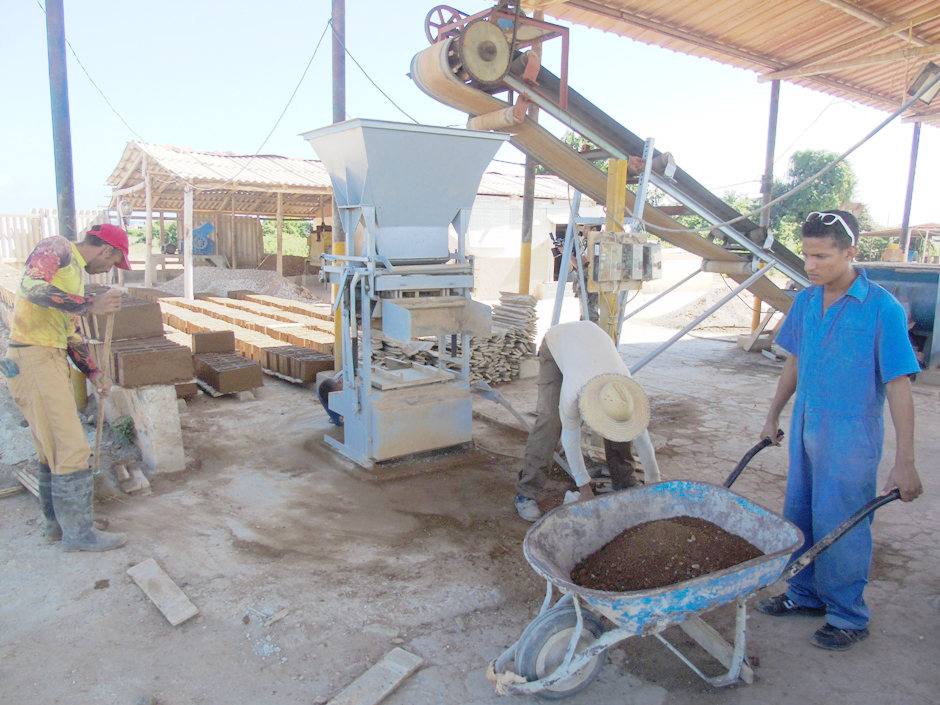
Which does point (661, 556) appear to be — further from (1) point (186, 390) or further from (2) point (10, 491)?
(1) point (186, 390)

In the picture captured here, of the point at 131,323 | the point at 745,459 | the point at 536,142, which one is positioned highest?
the point at 536,142

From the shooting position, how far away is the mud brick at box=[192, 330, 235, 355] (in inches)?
305

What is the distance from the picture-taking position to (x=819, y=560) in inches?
119

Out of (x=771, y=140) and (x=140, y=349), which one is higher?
(x=771, y=140)

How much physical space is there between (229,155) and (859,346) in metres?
16.3

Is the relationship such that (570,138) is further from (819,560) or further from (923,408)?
(819,560)

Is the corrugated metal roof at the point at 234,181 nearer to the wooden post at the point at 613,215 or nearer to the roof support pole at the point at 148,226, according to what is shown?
the roof support pole at the point at 148,226

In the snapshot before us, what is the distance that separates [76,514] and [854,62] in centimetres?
1035

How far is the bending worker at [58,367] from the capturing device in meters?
3.55

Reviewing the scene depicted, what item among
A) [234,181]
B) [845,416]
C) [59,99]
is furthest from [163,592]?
[234,181]

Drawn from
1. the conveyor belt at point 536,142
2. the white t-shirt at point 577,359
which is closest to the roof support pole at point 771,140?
the conveyor belt at point 536,142

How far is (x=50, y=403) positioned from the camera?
11.9 ft

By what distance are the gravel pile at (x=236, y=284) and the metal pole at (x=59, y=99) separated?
8.61m

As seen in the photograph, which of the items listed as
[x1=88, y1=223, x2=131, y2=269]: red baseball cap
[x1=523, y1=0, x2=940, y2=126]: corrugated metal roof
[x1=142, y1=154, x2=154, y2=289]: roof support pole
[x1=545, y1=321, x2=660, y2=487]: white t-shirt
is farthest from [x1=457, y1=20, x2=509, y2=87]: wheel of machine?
[x1=142, y1=154, x2=154, y2=289]: roof support pole
